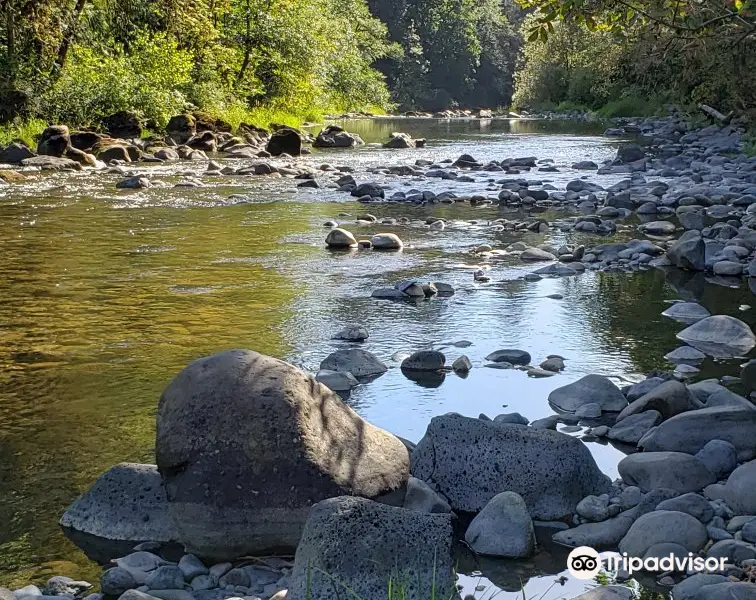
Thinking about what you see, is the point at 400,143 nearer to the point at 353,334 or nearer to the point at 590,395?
the point at 353,334

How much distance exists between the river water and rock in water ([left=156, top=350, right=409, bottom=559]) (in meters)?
0.46

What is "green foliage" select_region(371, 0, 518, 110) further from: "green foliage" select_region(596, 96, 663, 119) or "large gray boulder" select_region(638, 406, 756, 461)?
"large gray boulder" select_region(638, 406, 756, 461)

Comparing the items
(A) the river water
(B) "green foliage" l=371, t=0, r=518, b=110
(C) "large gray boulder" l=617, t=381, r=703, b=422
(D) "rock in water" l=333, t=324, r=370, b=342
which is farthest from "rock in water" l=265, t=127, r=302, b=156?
(B) "green foliage" l=371, t=0, r=518, b=110

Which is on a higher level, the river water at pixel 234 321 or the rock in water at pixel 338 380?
the rock in water at pixel 338 380

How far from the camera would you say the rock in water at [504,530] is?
3533 mm

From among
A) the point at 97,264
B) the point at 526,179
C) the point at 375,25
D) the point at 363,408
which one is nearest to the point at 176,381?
the point at 363,408

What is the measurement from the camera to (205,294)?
7.79 meters

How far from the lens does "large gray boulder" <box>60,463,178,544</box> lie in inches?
145

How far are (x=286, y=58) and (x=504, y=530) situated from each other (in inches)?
1276

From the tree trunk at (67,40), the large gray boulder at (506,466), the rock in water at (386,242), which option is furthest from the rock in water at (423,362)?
the tree trunk at (67,40)

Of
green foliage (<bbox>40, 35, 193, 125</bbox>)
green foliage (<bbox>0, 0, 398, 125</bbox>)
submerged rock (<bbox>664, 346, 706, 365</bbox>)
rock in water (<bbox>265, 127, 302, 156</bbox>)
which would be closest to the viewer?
submerged rock (<bbox>664, 346, 706, 365</bbox>)

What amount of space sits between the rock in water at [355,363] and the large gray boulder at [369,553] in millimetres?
2497

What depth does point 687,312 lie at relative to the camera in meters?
7.12

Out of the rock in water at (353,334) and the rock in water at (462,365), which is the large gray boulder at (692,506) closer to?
the rock in water at (462,365)
